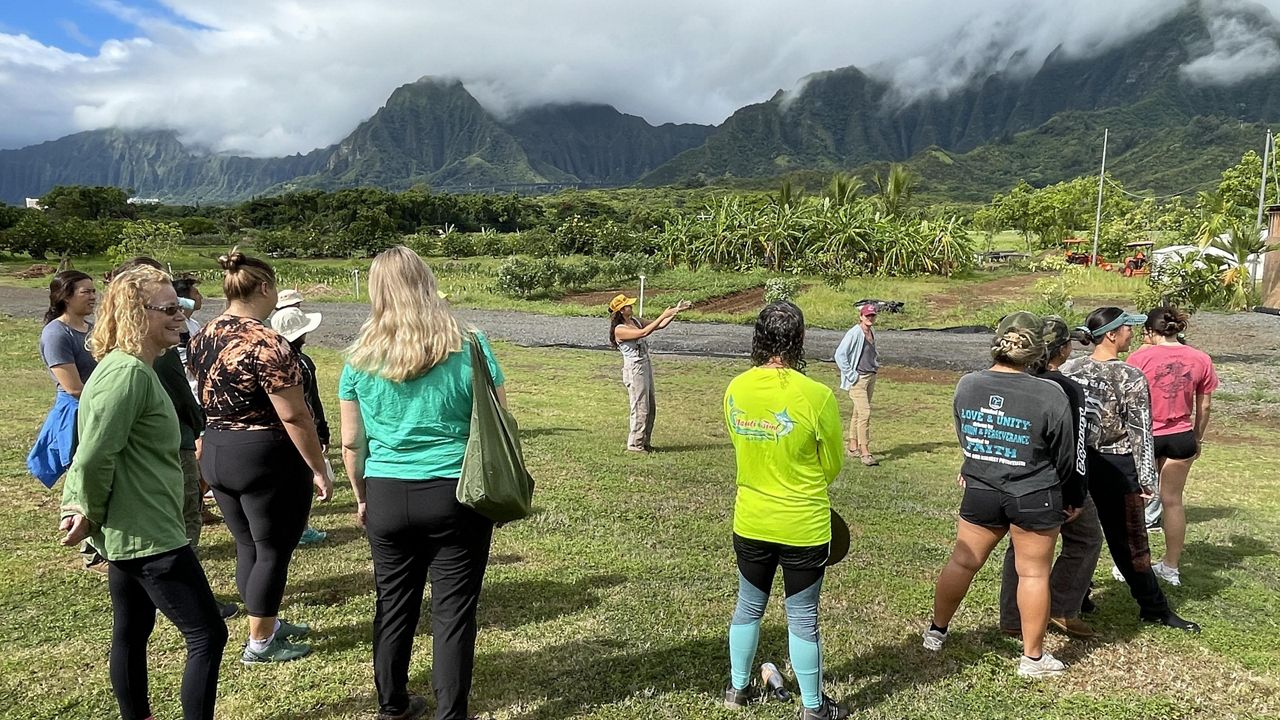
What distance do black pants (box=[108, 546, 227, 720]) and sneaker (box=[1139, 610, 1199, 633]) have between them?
472cm

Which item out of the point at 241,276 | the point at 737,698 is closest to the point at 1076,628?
the point at 737,698

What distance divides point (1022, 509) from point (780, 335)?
151 cm

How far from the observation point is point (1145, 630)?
13.6 ft

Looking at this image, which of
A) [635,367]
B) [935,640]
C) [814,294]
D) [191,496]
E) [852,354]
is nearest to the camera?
[935,640]

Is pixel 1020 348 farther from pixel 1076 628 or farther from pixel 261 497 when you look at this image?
pixel 261 497

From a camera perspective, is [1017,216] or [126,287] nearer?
[126,287]

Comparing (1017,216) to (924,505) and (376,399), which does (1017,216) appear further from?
(376,399)

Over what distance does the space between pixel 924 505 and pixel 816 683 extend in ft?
14.4

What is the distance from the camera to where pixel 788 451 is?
2.86m

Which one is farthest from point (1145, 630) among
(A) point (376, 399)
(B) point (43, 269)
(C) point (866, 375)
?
(B) point (43, 269)

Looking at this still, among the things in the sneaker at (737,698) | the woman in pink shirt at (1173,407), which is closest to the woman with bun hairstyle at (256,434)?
the sneaker at (737,698)

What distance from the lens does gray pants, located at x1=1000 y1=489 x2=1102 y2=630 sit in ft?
12.8

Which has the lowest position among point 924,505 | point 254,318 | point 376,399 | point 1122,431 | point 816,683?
point 924,505

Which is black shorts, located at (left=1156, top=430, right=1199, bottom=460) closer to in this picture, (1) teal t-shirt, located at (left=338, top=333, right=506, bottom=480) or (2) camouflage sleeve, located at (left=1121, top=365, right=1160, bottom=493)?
(2) camouflage sleeve, located at (left=1121, top=365, right=1160, bottom=493)
